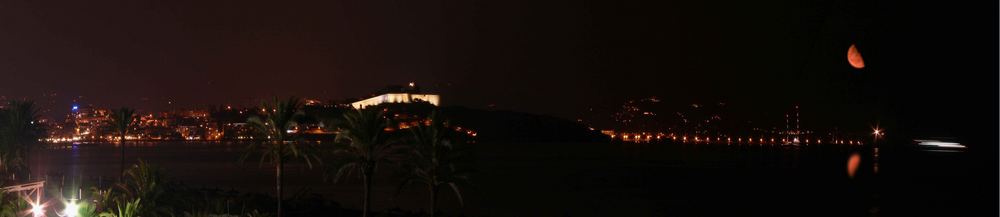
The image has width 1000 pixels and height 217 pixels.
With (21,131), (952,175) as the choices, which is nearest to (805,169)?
(952,175)

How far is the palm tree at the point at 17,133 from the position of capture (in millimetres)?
31500

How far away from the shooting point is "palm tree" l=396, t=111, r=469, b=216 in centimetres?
2028

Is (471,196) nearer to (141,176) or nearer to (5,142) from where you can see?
(5,142)

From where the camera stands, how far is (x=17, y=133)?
1331 inches

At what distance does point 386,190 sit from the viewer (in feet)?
158

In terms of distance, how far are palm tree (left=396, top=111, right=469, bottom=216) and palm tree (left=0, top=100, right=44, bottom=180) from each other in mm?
18004

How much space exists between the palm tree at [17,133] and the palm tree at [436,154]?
18.0m

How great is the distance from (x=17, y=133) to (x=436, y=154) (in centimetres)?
2175

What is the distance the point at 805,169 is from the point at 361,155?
78.6m

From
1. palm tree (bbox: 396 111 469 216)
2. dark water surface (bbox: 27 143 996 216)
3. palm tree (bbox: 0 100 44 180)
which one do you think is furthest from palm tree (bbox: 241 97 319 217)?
palm tree (bbox: 0 100 44 180)

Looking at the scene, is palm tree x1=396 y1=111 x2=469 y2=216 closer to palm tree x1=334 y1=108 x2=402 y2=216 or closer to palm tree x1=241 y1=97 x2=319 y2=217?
palm tree x1=334 y1=108 x2=402 y2=216

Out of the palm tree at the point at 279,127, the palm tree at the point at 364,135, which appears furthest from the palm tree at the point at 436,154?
the palm tree at the point at 279,127

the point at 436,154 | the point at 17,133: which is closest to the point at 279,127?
the point at 436,154

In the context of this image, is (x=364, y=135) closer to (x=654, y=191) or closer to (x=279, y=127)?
(x=279, y=127)
